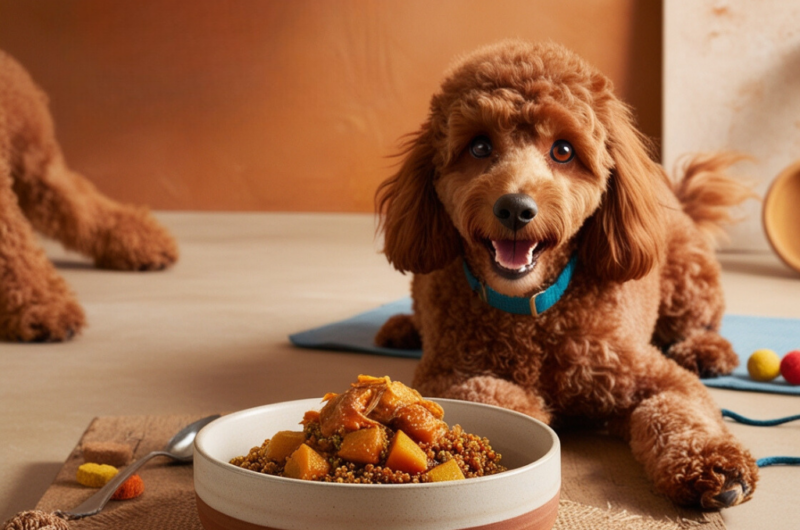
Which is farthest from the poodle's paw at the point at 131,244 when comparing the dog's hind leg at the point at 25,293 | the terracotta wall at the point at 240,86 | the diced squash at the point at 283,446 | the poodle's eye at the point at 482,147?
the diced squash at the point at 283,446

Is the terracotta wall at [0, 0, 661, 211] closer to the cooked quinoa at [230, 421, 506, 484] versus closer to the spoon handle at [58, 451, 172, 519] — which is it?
the spoon handle at [58, 451, 172, 519]

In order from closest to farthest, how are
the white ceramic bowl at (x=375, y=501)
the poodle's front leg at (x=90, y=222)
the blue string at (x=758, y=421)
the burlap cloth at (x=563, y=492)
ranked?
the white ceramic bowl at (x=375, y=501)
the burlap cloth at (x=563, y=492)
the blue string at (x=758, y=421)
the poodle's front leg at (x=90, y=222)

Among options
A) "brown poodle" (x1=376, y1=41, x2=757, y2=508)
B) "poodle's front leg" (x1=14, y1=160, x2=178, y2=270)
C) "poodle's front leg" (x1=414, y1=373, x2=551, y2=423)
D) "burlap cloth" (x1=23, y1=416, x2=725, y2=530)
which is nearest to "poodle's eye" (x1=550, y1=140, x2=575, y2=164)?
"brown poodle" (x1=376, y1=41, x2=757, y2=508)

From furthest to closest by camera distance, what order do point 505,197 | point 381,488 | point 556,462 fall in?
point 505,197 → point 556,462 → point 381,488

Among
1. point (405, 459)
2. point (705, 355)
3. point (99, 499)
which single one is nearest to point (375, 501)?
point (405, 459)

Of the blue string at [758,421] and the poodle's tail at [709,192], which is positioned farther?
the poodle's tail at [709,192]

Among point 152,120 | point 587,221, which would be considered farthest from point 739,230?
point 152,120

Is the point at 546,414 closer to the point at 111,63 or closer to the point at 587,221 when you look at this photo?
the point at 587,221

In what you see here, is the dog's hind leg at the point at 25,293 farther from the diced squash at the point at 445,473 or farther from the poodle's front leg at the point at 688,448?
the diced squash at the point at 445,473
